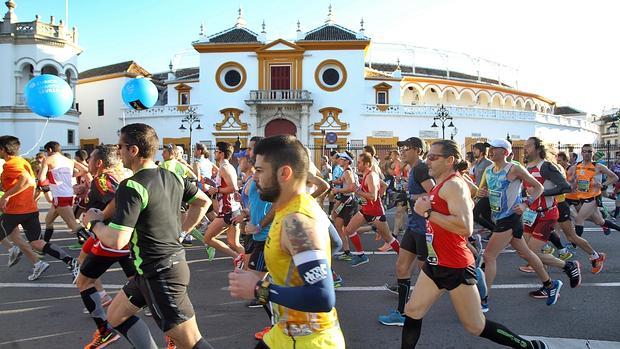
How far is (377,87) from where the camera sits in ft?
128

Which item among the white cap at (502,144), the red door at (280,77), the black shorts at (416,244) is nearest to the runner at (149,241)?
the black shorts at (416,244)

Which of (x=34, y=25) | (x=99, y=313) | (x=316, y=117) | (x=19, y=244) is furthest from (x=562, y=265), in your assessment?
(x=34, y=25)

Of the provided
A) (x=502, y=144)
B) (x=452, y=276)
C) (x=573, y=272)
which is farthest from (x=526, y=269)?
(x=452, y=276)

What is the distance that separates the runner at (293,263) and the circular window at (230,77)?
37836 millimetres

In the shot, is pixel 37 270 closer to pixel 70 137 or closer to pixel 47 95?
pixel 47 95

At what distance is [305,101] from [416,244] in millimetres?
33071

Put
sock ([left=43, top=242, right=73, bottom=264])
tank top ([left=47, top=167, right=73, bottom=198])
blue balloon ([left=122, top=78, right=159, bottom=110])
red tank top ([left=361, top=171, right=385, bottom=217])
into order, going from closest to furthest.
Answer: sock ([left=43, top=242, right=73, bottom=264])
red tank top ([left=361, top=171, right=385, bottom=217])
tank top ([left=47, top=167, right=73, bottom=198])
blue balloon ([left=122, top=78, right=159, bottom=110])

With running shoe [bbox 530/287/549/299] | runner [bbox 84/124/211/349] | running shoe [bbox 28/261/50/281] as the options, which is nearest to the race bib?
running shoe [bbox 530/287/549/299]

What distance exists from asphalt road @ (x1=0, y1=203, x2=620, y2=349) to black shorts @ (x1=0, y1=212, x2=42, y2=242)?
0.64 meters

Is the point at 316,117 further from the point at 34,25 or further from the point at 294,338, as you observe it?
the point at 294,338

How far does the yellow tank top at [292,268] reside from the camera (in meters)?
2.12

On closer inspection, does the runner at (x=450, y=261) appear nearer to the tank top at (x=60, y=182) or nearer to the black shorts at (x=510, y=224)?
the black shorts at (x=510, y=224)

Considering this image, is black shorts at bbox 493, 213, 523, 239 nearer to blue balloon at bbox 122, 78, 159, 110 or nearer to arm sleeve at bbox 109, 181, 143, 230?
arm sleeve at bbox 109, 181, 143, 230

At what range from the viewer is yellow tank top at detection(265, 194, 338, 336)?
6.96 ft
